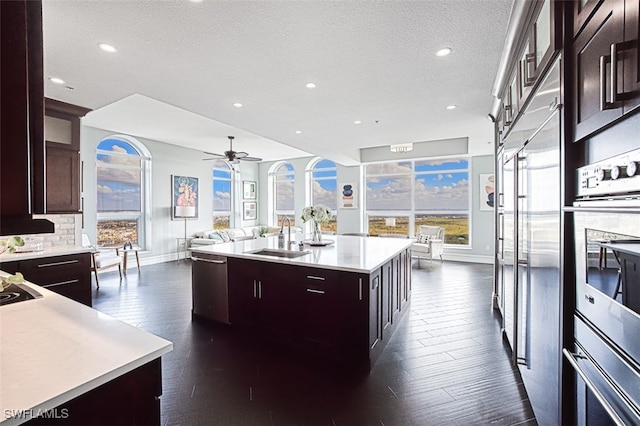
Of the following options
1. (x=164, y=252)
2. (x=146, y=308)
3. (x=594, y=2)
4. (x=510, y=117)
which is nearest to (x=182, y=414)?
(x=146, y=308)

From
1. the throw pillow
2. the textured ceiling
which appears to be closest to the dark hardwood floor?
the textured ceiling

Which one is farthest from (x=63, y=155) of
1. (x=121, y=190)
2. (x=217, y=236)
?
(x=217, y=236)

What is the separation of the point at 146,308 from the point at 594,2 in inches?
190

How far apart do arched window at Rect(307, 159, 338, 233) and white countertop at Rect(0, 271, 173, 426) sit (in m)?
8.08

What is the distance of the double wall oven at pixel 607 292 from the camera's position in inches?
34.5

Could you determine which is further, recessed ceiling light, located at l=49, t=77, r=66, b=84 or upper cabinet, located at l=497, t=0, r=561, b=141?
recessed ceiling light, located at l=49, t=77, r=66, b=84

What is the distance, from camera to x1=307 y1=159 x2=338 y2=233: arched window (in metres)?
9.47

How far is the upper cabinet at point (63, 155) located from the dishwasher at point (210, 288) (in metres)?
1.74

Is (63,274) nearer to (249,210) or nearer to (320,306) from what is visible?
(320,306)

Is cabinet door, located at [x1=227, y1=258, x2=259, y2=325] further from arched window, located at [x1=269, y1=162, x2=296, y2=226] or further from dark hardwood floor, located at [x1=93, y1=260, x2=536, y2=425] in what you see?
arched window, located at [x1=269, y1=162, x2=296, y2=226]

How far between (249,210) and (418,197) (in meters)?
5.43

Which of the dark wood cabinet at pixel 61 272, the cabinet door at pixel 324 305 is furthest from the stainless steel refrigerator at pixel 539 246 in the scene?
the dark wood cabinet at pixel 61 272

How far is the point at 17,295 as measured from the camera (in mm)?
1740

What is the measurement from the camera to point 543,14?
1.62 m
